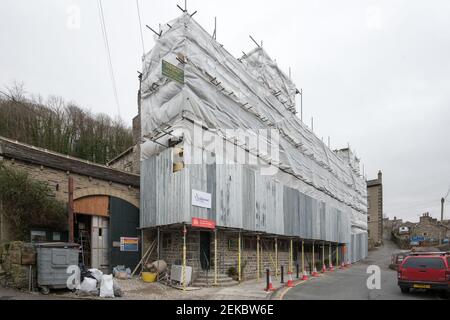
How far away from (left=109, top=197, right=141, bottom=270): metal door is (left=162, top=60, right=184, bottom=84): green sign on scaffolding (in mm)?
6121

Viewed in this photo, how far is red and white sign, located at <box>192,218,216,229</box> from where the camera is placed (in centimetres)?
1498

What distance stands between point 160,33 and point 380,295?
51.6ft

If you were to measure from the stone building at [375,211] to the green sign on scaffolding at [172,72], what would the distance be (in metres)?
47.4

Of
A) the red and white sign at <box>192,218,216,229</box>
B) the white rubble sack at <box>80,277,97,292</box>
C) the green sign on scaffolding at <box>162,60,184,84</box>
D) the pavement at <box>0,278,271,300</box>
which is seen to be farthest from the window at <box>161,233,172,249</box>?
the green sign on scaffolding at <box>162,60,184,84</box>

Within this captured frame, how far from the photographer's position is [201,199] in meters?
15.6

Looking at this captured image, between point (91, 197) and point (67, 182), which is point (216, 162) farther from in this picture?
point (67, 182)

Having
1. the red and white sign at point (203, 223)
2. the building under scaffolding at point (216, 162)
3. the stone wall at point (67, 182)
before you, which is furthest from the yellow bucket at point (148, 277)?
the stone wall at point (67, 182)

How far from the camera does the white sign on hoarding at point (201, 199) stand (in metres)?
15.3

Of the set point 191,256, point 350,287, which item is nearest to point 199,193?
point 191,256

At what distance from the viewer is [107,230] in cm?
1691

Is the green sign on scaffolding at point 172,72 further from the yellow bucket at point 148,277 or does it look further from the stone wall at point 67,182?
the yellow bucket at point 148,277
